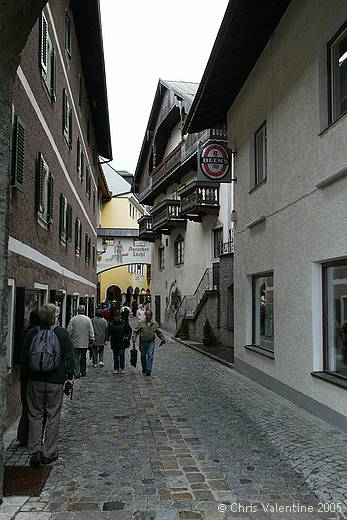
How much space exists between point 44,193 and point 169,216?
16008 mm

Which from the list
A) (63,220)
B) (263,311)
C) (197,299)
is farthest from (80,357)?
(197,299)

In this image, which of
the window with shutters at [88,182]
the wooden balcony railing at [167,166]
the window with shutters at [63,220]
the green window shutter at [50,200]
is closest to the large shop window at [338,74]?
the green window shutter at [50,200]

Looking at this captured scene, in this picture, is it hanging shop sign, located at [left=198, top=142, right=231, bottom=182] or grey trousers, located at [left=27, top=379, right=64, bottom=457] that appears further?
hanging shop sign, located at [left=198, top=142, right=231, bottom=182]

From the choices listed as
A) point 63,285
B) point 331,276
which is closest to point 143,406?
point 331,276

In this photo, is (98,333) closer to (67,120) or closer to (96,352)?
(96,352)

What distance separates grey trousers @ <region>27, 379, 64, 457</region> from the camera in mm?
5676

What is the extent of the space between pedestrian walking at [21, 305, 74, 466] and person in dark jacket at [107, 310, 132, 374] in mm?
6607

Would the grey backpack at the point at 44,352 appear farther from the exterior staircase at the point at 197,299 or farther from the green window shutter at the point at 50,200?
the exterior staircase at the point at 197,299

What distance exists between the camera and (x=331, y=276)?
301 inches

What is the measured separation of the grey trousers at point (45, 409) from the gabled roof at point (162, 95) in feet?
71.2

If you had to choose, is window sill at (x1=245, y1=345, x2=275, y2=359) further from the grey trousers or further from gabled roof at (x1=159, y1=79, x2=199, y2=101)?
gabled roof at (x1=159, y1=79, x2=199, y2=101)

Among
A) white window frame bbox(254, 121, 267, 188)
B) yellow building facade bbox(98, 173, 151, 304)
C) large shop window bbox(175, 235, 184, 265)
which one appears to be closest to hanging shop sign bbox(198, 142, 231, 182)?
white window frame bbox(254, 121, 267, 188)

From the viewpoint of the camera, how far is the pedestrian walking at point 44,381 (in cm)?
559

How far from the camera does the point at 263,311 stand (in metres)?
11.3
